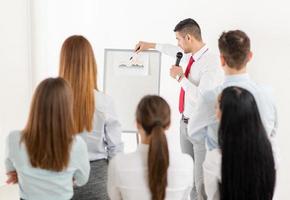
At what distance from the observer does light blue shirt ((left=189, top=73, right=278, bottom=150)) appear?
2084mm

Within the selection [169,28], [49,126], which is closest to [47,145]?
[49,126]

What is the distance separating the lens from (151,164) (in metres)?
1.69

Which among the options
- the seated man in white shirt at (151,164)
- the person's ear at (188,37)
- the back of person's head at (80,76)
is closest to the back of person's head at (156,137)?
the seated man in white shirt at (151,164)

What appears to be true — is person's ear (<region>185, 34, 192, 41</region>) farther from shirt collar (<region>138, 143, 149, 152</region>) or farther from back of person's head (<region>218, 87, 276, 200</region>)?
shirt collar (<region>138, 143, 149, 152</region>)

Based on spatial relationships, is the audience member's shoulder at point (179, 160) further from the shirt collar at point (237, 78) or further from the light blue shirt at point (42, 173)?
the shirt collar at point (237, 78)

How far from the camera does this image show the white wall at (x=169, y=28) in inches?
120

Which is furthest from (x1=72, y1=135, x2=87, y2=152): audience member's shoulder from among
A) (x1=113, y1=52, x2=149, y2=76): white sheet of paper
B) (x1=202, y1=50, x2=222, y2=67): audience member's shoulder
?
(x1=113, y1=52, x2=149, y2=76): white sheet of paper

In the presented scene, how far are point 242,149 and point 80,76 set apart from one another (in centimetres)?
88

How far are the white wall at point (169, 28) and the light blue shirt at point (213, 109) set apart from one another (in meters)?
0.41

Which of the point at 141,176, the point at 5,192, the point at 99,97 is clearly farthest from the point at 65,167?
the point at 5,192

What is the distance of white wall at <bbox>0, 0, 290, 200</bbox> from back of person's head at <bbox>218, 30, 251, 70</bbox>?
70 cm

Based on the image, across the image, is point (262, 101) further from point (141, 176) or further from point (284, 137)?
point (284, 137)

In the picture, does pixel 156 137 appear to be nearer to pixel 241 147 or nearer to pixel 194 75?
pixel 241 147

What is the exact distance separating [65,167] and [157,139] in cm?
43
